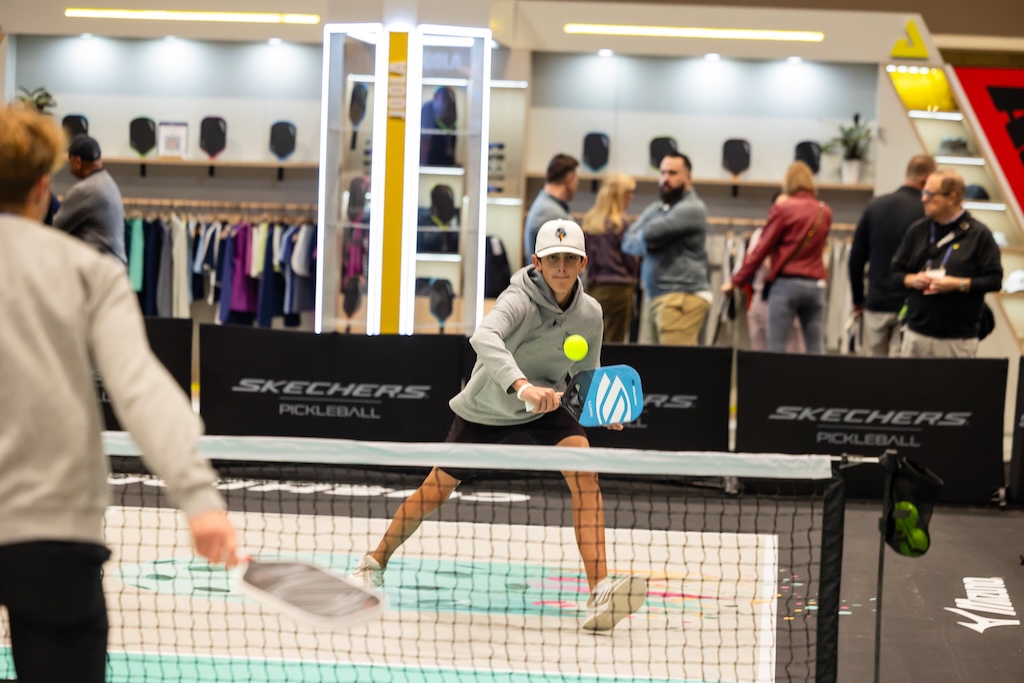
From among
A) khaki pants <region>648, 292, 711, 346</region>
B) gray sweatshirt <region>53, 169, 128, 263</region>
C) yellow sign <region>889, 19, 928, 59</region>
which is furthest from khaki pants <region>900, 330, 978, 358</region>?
gray sweatshirt <region>53, 169, 128, 263</region>

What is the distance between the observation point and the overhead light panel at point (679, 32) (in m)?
11.5

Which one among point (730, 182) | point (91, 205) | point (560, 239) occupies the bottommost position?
point (560, 239)

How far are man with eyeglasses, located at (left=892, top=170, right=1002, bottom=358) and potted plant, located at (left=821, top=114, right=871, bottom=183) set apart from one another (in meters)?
3.89

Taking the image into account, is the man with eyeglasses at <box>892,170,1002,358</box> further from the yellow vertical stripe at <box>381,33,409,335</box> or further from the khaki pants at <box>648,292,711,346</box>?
the yellow vertical stripe at <box>381,33,409,335</box>

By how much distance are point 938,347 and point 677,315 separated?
1636mm

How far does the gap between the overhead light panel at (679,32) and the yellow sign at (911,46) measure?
826 mm

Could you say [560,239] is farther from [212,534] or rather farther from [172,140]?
[172,140]

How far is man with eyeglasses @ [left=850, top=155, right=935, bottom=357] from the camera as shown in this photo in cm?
863

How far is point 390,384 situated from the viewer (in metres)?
7.87

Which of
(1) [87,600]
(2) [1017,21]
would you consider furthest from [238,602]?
(2) [1017,21]

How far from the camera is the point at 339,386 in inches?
311

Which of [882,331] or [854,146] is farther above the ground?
[854,146]

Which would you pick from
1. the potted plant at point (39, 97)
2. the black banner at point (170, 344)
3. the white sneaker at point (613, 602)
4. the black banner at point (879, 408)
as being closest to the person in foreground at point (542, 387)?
the white sneaker at point (613, 602)

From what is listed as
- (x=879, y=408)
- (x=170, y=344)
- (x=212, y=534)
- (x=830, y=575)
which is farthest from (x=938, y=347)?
(x=212, y=534)
